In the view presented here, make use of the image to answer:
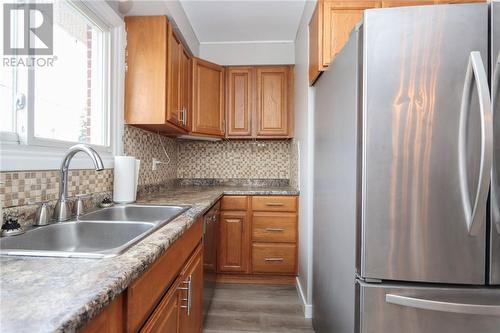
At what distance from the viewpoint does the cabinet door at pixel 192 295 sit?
46.3 inches

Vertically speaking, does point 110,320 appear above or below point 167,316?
above

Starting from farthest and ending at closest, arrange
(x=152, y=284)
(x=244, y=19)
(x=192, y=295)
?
(x=244, y=19) < (x=192, y=295) < (x=152, y=284)

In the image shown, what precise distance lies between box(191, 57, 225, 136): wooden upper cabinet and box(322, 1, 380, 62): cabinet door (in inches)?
52.5

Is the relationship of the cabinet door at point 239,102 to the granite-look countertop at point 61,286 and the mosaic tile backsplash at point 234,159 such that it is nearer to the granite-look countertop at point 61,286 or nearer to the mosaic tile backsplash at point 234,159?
the mosaic tile backsplash at point 234,159

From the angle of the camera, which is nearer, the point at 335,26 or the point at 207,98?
the point at 335,26

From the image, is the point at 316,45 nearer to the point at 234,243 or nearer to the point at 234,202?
the point at 234,202

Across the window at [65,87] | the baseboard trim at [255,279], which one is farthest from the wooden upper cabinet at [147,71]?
the baseboard trim at [255,279]

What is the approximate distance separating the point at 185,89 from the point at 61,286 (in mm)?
2075

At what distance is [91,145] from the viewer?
5.21 ft

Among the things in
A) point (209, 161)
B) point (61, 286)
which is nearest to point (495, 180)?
point (61, 286)

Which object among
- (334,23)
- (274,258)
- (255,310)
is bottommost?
(255,310)

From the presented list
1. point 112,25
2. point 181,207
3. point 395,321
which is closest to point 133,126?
point 112,25

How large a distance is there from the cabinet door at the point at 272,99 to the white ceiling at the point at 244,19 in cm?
37

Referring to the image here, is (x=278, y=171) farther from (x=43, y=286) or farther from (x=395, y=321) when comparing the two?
(x=43, y=286)
